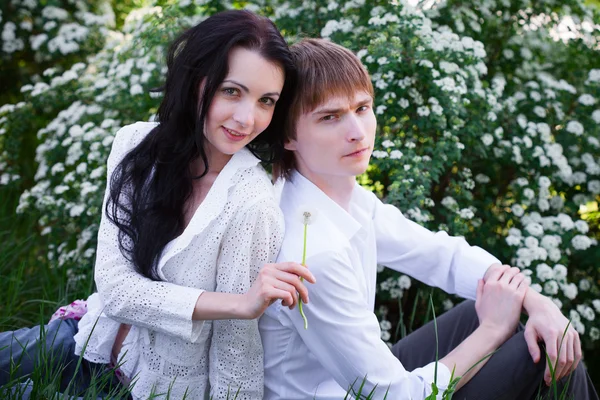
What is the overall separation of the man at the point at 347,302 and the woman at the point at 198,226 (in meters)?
0.10

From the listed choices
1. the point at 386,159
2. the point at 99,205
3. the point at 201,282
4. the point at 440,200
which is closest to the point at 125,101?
the point at 99,205

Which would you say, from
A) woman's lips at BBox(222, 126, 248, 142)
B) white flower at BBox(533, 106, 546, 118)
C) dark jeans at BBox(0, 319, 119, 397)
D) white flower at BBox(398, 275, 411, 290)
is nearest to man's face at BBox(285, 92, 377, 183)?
woman's lips at BBox(222, 126, 248, 142)

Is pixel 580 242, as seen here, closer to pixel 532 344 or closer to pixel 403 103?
pixel 403 103

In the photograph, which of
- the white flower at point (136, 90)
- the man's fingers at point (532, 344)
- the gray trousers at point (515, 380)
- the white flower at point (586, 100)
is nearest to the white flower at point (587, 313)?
the gray trousers at point (515, 380)

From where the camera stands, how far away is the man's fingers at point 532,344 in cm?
216

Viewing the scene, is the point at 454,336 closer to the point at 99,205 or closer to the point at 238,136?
the point at 238,136

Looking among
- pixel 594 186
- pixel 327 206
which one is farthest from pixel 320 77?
pixel 594 186

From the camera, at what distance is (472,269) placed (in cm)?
251

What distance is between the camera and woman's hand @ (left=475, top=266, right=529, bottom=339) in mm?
2270

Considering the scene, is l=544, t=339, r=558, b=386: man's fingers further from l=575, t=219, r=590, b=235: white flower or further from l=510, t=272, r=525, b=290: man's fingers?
l=575, t=219, r=590, b=235: white flower

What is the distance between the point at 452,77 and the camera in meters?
3.36

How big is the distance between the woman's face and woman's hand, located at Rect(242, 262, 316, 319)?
46 centimetres

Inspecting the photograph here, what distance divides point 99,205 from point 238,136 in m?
1.51

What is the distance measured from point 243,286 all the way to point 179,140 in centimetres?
52
